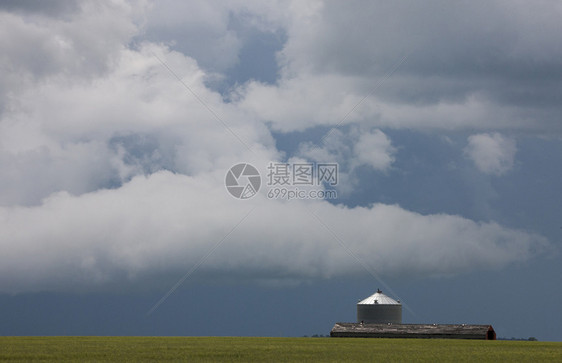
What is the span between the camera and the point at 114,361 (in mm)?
50344

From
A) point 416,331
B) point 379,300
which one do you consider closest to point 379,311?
point 379,300

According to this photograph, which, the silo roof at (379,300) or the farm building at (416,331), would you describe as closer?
the farm building at (416,331)

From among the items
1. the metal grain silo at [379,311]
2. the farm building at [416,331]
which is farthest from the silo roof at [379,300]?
the farm building at [416,331]

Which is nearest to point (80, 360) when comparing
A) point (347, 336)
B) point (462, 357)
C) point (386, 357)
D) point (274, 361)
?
point (274, 361)

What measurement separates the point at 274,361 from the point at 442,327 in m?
76.4

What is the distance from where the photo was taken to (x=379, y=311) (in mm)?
133125

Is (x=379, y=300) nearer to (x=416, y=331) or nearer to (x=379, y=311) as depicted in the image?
(x=379, y=311)

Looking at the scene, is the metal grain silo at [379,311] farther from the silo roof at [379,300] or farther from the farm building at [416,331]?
the farm building at [416,331]

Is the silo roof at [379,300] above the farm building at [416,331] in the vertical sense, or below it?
above

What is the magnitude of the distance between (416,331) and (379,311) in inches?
530

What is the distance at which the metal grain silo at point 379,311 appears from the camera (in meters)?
133

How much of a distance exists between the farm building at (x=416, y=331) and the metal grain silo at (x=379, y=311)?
640 centimetres

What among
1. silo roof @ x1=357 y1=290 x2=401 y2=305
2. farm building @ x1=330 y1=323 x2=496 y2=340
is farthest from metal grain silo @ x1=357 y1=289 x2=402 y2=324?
A: farm building @ x1=330 y1=323 x2=496 y2=340

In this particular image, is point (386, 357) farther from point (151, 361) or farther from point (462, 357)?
point (151, 361)
